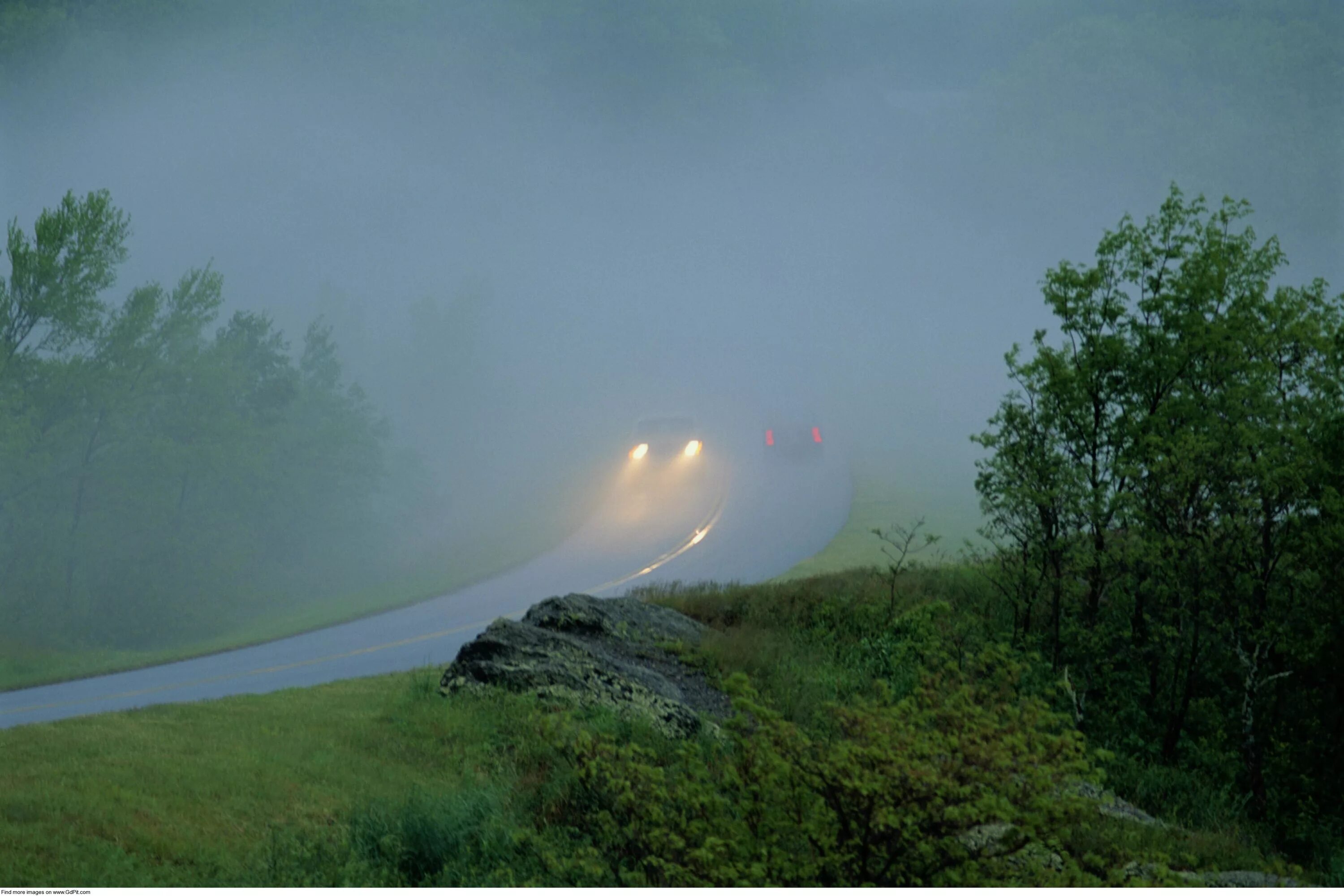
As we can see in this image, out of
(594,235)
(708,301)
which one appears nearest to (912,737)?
(708,301)

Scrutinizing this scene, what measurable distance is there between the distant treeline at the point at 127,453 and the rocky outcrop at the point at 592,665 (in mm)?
25085

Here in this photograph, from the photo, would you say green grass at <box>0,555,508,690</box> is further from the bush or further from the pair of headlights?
the bush

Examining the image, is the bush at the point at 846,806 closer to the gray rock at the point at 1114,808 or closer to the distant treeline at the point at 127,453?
the gray rock at the point at 1114,808

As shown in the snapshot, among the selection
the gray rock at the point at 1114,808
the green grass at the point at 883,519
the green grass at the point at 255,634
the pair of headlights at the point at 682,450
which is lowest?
the gray rock at the point at 1114,808

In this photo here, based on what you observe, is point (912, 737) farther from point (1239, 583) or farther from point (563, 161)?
point (563, 161)

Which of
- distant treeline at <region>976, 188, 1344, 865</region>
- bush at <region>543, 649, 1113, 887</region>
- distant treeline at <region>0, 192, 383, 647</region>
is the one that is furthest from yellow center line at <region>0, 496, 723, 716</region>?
distant treeline at <region>0, 192, 383, 647</region>

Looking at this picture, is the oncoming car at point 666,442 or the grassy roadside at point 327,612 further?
the oncoming car at point 666,442

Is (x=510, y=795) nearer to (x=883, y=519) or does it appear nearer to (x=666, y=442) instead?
(x=883, y=519)

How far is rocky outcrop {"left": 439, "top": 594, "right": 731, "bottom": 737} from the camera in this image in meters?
8.70

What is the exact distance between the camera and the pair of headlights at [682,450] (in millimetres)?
43938

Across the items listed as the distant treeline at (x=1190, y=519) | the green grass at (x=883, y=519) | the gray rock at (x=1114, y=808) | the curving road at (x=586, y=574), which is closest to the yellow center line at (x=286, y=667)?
the curving road at (x=586, y=574)

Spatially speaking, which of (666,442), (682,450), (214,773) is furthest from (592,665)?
(666,442)

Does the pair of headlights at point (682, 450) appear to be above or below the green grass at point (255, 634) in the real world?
above

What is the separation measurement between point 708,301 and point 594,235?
21.0m
